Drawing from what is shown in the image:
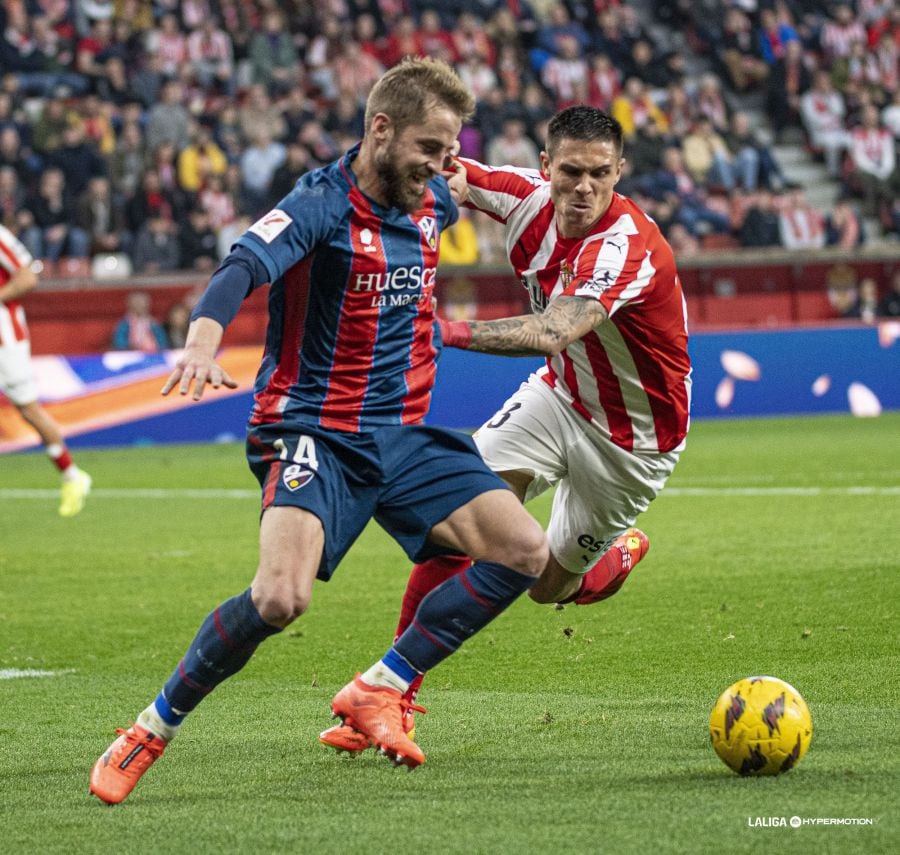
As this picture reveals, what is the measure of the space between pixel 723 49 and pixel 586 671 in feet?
69.7

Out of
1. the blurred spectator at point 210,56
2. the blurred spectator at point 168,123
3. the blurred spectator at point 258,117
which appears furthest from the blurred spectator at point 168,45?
the blurred spectator at point 258,117

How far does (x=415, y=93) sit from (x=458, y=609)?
1502 mm

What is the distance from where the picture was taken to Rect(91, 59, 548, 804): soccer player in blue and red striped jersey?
177 inches

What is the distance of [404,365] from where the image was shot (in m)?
4.79

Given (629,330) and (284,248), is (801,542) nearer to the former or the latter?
(629,330)

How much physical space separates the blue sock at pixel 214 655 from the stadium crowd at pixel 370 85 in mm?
14165

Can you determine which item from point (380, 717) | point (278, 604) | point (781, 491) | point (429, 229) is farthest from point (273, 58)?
point (278, 604)

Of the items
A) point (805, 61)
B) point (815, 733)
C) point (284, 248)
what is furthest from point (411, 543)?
point (805, 61)

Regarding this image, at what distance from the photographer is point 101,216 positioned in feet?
60.0

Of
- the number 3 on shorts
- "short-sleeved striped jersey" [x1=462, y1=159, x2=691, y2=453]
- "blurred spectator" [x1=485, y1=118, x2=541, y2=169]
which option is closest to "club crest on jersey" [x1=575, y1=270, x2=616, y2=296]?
"short-sleeved striped jersey" [x1=462, y1=159, x2=691, y2=453]

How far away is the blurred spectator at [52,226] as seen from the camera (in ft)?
59.2

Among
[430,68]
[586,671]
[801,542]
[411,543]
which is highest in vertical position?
[430,68]

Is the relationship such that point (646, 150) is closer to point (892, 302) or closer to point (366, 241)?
point (892, 302)

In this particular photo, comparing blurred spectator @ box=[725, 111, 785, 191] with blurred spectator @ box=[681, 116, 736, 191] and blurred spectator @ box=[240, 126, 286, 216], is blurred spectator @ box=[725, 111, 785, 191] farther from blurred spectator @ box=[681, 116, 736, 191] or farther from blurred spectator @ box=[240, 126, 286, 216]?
blurred spectator @ box=[240, 126, 286, 216]
